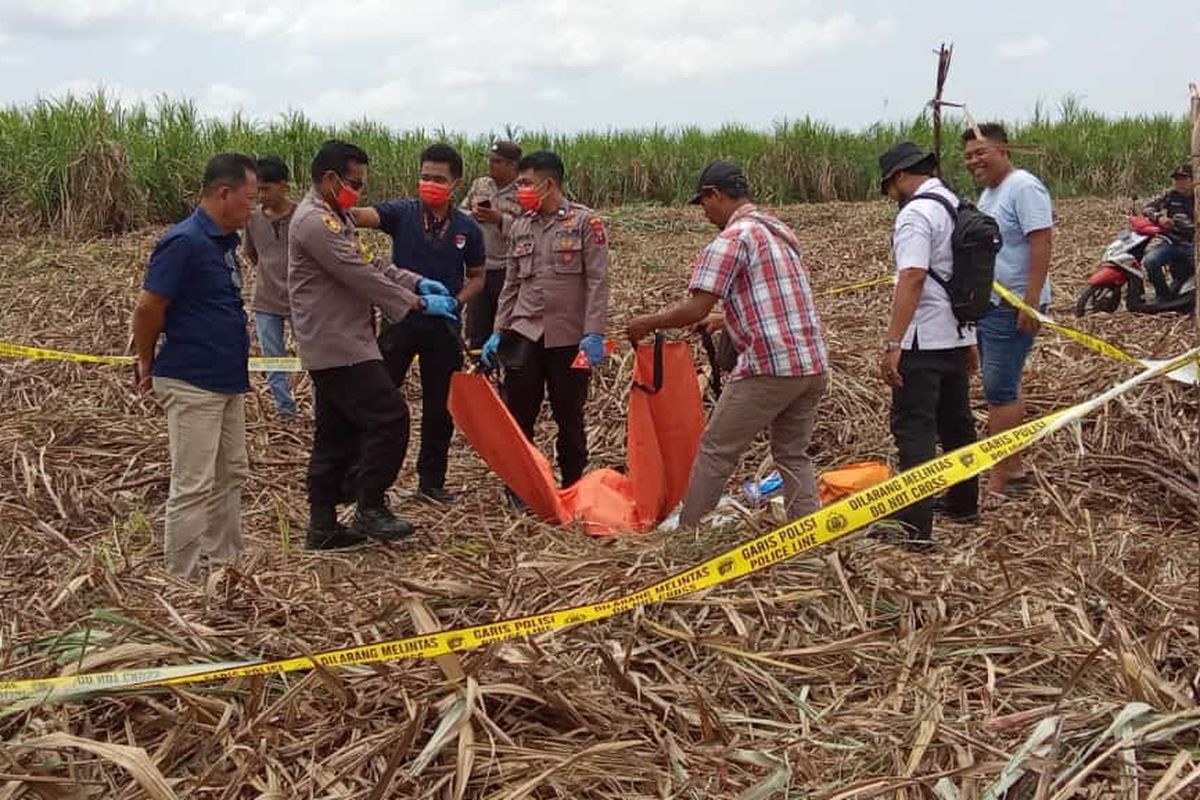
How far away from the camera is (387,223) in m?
5.00

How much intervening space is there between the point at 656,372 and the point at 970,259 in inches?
48.9

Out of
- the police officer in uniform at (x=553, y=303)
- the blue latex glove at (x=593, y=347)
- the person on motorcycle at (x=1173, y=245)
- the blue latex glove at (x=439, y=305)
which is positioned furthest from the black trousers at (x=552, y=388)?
the person on motorcycle at (x=1173, y=245)

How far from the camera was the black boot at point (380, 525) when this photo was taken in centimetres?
434

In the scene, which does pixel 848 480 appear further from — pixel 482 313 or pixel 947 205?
pixel 482 313

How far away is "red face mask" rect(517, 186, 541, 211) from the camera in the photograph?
4680 millimetres

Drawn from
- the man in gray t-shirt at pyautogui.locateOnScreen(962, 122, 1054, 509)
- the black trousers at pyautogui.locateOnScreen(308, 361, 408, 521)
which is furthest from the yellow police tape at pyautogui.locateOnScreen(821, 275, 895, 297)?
the black trousers at pyautogui.locateOnScreen(308, 361, 408, 521)

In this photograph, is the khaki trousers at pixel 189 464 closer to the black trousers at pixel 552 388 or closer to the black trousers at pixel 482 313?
the black trousers at pixel 552 388

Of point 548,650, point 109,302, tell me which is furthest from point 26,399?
point 548,650

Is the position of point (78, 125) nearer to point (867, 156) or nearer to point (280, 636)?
point (280, 636)

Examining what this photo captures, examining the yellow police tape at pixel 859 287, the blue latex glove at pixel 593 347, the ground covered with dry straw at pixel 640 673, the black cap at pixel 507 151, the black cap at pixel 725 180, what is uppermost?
the black cap at pixel 507 151

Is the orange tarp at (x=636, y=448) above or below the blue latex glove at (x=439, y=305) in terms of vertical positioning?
below

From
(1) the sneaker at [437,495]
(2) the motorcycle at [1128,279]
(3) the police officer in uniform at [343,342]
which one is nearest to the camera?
(3) the police officer in uniform at [343,342]

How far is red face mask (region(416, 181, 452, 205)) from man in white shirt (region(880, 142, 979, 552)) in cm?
194

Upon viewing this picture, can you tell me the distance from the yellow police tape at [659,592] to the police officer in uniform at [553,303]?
209 cm
